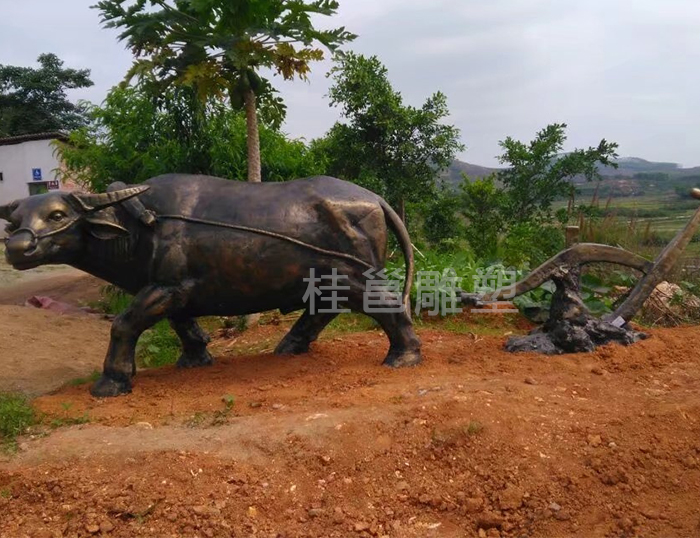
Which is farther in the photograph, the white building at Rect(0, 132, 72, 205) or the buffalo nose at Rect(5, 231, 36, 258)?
the white building at Rect(0, 132, 72, 205)

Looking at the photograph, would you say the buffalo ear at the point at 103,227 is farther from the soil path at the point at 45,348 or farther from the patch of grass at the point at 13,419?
the soil path at the point at 45,348

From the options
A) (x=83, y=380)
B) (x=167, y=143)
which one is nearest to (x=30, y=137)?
(x=167, y=143)

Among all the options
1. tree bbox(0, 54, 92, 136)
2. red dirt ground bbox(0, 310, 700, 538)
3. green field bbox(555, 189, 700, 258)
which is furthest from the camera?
tree bbox(0, 54, 92, 136)

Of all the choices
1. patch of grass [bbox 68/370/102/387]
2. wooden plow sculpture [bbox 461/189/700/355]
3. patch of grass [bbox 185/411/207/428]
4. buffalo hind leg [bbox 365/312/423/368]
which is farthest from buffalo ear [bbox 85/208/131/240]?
wooden plow sculpture [bbox 461/189/700/355]

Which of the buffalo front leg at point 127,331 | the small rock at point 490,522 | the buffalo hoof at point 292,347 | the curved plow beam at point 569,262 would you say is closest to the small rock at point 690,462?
the small rock at point 490,522

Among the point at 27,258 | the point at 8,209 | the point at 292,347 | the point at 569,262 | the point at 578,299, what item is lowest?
the point at 292,347

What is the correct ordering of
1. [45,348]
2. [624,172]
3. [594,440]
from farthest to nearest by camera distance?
1. [624,172]
2. [45,348]
3. [594,440]

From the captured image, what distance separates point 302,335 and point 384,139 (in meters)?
5.72

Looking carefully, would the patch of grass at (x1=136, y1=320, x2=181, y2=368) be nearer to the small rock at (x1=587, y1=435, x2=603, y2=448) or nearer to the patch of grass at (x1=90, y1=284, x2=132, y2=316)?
the patch of grass at (x1=90, y1=284, x2=132, y2=316)

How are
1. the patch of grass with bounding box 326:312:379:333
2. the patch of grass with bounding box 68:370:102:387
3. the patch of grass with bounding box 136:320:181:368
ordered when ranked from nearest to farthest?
the patch of grass with bounding box 68:370:102:387
the patch of grass with bounding box 136:320:181:368
the patch of grass with bounding box 326:312:379:333

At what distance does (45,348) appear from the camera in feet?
19.1

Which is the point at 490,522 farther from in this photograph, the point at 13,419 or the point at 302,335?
the point at 13,419

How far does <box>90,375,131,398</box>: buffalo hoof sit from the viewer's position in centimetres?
414

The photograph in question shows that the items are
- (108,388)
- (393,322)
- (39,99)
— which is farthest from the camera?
(39,99)
